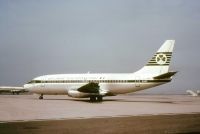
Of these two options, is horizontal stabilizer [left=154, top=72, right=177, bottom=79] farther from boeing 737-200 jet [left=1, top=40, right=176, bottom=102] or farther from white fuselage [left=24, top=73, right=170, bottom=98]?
white fuselage [left=24, top=73, right=170, bottom=98]

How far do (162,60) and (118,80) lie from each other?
6065 mm

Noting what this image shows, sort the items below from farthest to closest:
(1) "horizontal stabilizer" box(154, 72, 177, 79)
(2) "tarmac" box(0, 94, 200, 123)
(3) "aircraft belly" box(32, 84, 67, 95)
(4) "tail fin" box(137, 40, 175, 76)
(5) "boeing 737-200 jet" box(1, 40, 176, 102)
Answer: (3) "aircraft belly" box(32, 84, 67, 95) < (4) "tail fin" box(137, 40, 175, 76) < (5) "boeing 737-200 jet" box(1, 40, 176, 102) < (1) "horizontal stabilizer" box(154, 72, 177, 79) < (2) "tarmac" box(0, 94, 200, 123)

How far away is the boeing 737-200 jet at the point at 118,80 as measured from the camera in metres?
35.7

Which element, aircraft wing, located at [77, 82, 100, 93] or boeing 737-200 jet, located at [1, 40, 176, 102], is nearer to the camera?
aircraft wing, located at [77, 82, 100, 93]

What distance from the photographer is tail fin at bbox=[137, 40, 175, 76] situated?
36.0 m

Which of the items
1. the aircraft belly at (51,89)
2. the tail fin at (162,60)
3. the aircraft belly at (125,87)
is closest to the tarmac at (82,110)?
the aircraft belly at (125,87)

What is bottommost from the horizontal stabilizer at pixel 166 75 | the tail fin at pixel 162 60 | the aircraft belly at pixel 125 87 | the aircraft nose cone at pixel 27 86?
the aircraft belly at pixel 125 87

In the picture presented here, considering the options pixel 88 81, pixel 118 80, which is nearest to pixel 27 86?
pixel 88 81

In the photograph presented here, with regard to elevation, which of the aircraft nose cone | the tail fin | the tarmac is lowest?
the tarmac

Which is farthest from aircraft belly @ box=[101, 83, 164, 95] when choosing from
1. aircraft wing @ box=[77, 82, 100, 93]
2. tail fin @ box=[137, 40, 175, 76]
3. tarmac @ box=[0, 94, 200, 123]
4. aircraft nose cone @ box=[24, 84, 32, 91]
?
aircraft nose cone @ box=[24, 84, 32, 91]

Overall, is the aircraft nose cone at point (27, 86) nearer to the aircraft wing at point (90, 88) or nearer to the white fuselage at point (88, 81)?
the white fuselage at point (88, 81)

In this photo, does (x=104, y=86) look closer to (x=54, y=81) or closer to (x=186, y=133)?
(x=54, y=81)

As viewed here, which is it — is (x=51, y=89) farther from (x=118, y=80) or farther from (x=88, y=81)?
(x=118, y=80)

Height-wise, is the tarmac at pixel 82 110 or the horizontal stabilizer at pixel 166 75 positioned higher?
the horizontal stabilizer at pixel 166 75
